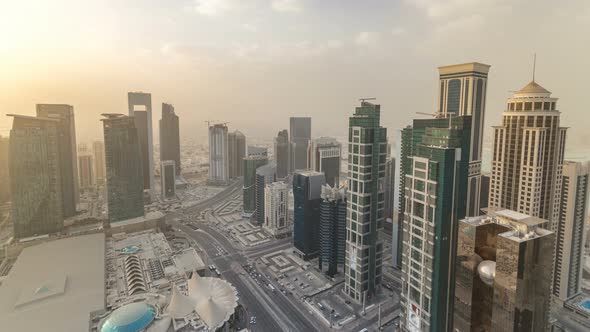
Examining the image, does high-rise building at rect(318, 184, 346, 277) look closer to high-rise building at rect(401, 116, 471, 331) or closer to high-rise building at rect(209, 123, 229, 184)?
A: high-rise building at rect(401, 116, 471, 331)

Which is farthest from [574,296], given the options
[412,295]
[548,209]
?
[412,295]

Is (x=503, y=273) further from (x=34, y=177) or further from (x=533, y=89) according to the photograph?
(x=34, y=177)

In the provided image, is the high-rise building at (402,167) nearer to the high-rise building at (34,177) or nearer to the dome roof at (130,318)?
the dome roof at (130,318)

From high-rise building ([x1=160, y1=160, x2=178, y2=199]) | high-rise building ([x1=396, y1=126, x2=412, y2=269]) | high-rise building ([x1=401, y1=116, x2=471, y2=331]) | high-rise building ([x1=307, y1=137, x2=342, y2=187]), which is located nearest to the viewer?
high-rise building ([x1=401, y1=116, x2=471, y2=331])

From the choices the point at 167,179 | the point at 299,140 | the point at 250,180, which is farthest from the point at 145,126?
the point at 299,140

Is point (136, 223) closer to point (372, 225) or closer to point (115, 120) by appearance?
point (115, 120)

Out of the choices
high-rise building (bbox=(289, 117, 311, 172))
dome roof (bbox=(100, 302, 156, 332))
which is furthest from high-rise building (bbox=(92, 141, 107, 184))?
dome roof (bbox=(100, 302, 156, 332))
